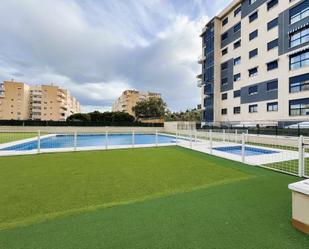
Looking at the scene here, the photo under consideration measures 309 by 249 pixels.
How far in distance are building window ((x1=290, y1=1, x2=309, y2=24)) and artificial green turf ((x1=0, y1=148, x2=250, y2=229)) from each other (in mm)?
20742

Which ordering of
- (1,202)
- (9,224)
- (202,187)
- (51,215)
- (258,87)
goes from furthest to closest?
(258,87), (202,187), (1,202), (51,215), (9,224)

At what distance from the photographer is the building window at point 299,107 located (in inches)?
720

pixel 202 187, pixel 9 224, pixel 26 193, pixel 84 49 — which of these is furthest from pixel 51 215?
pixel 84 49

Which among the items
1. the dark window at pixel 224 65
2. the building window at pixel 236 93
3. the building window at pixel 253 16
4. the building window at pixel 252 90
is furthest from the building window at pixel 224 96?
the building window at pixel 253 16

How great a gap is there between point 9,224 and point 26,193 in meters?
1.40

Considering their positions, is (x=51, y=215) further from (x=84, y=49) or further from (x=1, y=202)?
(x=84, y=49)

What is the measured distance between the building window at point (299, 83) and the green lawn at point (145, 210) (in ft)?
57.7

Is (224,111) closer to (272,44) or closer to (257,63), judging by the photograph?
(257,63)

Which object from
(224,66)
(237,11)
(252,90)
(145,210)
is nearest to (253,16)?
(237,11)

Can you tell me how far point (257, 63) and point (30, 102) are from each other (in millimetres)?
76896

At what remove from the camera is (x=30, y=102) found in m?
72.4

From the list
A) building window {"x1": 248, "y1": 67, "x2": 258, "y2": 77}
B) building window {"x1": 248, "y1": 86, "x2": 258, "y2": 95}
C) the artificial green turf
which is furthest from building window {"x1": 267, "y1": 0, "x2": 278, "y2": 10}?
the artificial green turf

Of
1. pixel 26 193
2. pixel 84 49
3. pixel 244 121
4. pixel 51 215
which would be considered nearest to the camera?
pixel 51 215

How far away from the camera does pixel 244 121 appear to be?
2569 cm
